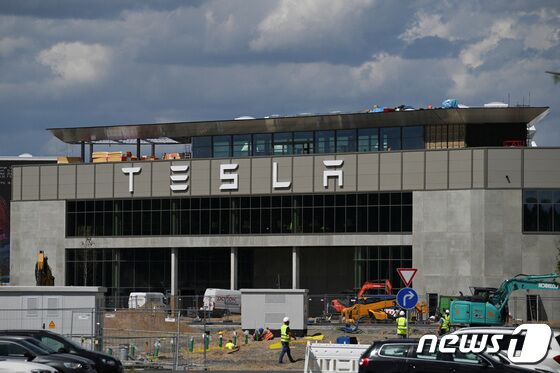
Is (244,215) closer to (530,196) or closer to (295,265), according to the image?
(295,265)

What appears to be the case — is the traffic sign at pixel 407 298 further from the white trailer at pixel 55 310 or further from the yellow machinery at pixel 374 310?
the yellow machinery at pixel 374 310

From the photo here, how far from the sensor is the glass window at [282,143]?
92062mm

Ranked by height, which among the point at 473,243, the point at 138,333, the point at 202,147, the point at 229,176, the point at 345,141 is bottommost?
the point at 138,333

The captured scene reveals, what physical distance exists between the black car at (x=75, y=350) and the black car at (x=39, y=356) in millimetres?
720

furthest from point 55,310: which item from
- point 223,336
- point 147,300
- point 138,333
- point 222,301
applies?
point 222,301

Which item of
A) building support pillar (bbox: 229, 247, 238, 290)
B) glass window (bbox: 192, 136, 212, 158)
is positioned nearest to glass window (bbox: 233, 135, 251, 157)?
glass window (bbox: 192, 136, 212, 158)

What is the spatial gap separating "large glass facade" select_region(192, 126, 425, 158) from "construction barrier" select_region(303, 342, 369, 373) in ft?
173

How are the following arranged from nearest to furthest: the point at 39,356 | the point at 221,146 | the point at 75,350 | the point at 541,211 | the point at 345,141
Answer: the point at 39,356 → the point at 75,350 → the point at 541,211 → the point at 345,141 → the point at 221,146

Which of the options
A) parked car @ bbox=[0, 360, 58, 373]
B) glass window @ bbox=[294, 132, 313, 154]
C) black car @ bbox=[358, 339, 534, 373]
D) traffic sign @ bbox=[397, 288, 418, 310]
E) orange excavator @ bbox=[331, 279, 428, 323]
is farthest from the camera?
glass window @ bbox=[294, 132, 313, 154]

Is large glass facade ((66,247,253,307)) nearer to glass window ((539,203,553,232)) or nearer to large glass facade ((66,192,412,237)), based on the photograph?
large glass facade ((66,192,412,237))

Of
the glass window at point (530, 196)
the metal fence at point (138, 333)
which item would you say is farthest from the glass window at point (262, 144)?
the metal fence at point (138, 333)

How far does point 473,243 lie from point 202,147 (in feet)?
82.4

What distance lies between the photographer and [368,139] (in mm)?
89500

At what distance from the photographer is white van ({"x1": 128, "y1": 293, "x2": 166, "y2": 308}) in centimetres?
8000
